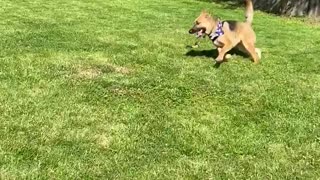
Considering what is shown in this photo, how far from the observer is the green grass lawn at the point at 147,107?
486cm

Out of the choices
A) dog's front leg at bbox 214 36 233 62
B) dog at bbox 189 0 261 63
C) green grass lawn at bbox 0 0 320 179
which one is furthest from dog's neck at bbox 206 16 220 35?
green grass lawn at bbox 0 0 320 179

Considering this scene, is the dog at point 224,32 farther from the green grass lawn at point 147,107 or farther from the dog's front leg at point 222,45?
the green grass lawn at point 147,107

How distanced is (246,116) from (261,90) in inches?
42.3

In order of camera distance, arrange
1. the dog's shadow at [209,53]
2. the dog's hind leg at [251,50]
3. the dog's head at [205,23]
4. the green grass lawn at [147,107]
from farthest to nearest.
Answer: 1. the dog's shadow at [209,53]
2. the dog's hind leg at [251,50]
3. the dog's head at [205,23]
4. the green grass lawn at [147,107]

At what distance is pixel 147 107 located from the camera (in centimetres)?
625

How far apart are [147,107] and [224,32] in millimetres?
2136

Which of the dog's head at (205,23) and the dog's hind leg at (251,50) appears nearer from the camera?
the dog's head at (205,23)

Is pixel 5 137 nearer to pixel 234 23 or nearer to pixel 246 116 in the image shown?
pixel 246 116

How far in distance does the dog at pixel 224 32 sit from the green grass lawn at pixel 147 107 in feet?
1.12

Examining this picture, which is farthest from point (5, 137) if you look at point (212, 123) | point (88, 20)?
point (88, 20)

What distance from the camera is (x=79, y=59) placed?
8.01 meters

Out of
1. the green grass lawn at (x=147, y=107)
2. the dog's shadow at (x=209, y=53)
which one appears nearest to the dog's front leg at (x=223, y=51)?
the green grass lawn at (x=147, y=107)

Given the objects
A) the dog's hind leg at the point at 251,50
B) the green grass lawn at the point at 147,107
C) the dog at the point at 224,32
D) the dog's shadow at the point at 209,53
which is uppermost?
the dog at the point at 224,32

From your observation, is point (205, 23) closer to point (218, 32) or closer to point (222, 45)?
point (218, 32)
